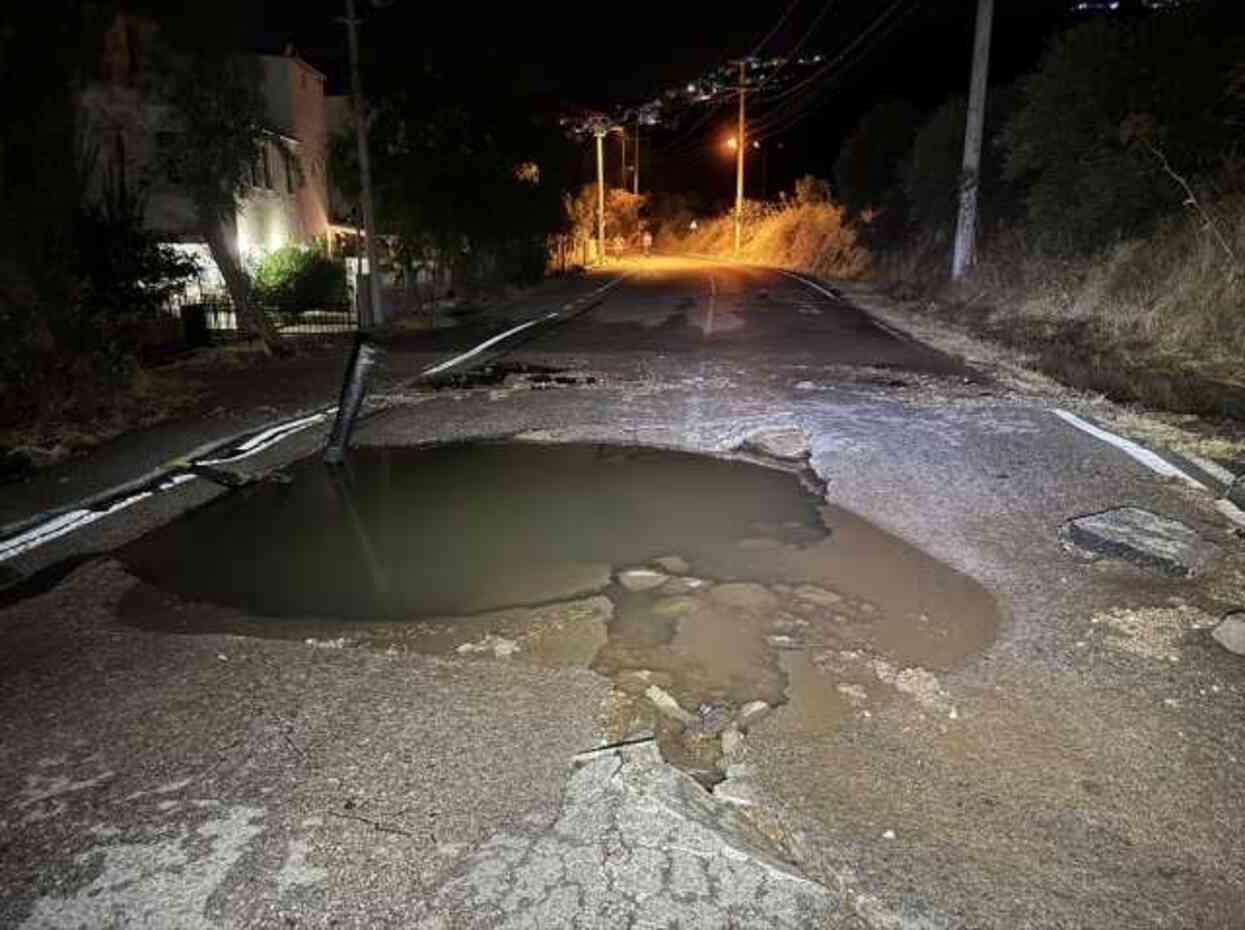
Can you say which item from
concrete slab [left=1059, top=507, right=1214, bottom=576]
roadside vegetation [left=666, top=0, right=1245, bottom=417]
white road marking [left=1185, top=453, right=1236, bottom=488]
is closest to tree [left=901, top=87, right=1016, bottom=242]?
roadside vegetation [left=666, top=0, right=1245, bottom=417]

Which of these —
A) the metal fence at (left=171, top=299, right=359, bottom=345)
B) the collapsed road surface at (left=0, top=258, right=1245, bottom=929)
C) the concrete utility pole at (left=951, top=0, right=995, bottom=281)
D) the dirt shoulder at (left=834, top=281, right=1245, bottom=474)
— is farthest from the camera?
the concrete utility pole at (left=951, top=0, right=995, bottom=281)

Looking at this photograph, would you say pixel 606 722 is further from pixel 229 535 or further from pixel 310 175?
pixel 310 175

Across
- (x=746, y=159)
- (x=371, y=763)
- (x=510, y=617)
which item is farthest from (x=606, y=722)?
(x=746, y=159)

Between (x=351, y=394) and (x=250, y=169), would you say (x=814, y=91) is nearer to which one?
(x=250, y=169)

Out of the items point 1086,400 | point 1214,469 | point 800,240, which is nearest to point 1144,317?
point 1086,400

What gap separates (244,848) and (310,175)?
34366 mm

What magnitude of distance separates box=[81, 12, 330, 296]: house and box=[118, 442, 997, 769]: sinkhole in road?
27.1ft

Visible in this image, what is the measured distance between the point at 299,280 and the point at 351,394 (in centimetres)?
1671

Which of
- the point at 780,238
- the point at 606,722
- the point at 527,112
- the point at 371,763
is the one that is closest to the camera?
the point at 371,763

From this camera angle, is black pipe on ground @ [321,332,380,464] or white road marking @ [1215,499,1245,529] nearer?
white road marking @ [1215,499,1245,529]

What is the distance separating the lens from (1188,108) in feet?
48.0

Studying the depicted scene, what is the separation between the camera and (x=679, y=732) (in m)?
3.29

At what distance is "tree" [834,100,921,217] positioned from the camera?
3684cm

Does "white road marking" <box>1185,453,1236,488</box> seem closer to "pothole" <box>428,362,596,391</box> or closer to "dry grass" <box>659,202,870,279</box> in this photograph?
"pothole" <box>428,362,596,391</box>
